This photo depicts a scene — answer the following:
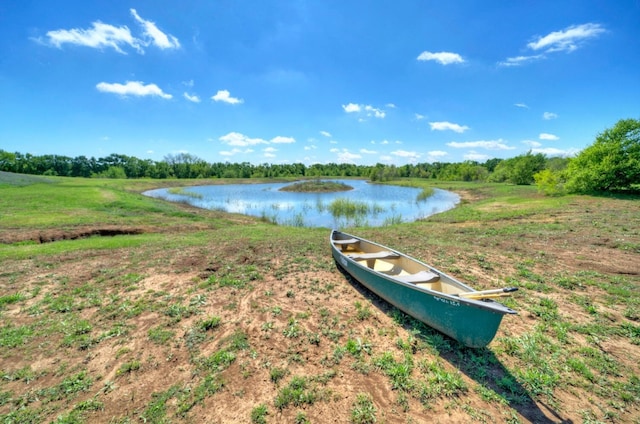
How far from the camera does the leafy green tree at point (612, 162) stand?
22.7m

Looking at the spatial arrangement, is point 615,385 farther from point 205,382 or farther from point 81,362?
point 81,362

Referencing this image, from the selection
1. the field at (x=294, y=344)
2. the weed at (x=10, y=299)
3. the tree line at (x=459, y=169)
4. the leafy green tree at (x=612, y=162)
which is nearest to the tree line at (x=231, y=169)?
the tree line at (x=459, y=169)

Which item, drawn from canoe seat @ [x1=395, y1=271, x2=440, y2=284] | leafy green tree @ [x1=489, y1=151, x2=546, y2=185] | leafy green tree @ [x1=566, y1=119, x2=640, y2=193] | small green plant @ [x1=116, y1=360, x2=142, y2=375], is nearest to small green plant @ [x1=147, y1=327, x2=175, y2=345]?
small green plant @ [x1=116, y1=360, x2=142, y2=375]

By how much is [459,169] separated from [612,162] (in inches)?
2580

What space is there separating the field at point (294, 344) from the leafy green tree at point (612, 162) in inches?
783

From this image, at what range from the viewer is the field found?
3805mm

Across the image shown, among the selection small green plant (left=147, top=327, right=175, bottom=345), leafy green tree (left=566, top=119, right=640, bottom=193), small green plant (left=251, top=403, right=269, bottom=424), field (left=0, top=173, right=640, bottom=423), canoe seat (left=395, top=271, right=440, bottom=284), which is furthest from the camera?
leafy green tree (left=566, top=119, right=640, bottom=193)

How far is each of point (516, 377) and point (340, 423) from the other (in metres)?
3.14

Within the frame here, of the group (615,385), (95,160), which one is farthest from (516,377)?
(95,160)

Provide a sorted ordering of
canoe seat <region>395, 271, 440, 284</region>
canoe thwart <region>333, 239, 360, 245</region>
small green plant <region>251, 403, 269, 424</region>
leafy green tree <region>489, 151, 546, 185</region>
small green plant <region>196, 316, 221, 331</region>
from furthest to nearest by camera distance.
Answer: leafy green tree <region>489, 151, 546, 185</region>
canoe thwart <region>333, 239, 360, 245</region>
canoe seat <region>395, 271, 440, 284</region>
small green plant <region>196, 316, 221, 331</region>
small green plant <region>251, 403, 269, 424</region>

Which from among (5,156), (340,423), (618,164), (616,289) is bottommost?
(340,423)

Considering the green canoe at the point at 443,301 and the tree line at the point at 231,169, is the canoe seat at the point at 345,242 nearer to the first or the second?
the green canoe at the point at 443,301

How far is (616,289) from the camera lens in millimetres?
6680

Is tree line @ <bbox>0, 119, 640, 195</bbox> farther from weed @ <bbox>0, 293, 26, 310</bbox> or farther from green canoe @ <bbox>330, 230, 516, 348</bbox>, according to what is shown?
weed @ <bbox>0, 293, 26, 310</bbox>
